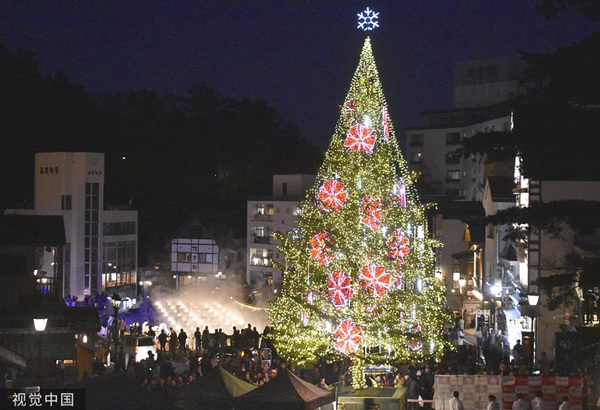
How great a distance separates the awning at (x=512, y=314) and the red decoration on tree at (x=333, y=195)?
855 cm

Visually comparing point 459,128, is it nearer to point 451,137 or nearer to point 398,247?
point 451,137

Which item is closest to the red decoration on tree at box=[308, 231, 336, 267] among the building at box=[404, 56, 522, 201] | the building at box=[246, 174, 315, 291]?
the building at box=[246, 174, 315, 291]

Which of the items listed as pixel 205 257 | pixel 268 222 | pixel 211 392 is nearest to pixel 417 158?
pixel 268 222

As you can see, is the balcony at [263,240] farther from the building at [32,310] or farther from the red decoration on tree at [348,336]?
the red decoration on tree at [348,336]

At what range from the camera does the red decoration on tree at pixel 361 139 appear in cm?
2383

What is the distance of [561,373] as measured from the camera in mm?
19172

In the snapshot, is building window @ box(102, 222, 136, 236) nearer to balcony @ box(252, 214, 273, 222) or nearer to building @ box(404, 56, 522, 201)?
balcony @ box(252, 214, 273, 222)

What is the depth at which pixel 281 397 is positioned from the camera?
15.3 meters

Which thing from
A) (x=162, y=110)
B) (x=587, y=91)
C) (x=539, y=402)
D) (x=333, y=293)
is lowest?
(x=539, y=402)

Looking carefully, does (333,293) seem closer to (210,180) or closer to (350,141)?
(350,141)

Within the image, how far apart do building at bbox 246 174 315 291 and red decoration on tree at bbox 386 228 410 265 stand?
1429 inches

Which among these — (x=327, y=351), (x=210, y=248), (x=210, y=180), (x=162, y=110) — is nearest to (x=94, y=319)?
Result: (x=327, y=351)

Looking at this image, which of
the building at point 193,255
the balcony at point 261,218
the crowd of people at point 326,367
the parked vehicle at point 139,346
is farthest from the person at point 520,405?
the building at point 193,255

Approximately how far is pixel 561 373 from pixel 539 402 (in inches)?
92.4
